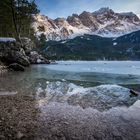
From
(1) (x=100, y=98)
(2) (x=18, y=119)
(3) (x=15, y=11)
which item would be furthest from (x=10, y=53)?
(2) (x=18, y=119)

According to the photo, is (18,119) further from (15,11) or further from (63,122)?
(15,11)

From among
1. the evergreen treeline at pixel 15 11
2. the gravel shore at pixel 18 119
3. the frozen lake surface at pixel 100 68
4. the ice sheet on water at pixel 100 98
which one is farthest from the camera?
the evergreen treeline at pixel 15 11

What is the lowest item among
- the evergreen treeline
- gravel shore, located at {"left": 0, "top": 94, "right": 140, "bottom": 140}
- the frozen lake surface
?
the frozen lake surface

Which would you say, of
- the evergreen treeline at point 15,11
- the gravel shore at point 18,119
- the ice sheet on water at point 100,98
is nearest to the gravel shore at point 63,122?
the gravel shore at point 18,119

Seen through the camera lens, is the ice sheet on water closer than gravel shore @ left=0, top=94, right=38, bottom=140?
No

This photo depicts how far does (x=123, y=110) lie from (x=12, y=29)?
6338 centimetres

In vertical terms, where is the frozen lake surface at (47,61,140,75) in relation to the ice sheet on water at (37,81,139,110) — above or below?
below

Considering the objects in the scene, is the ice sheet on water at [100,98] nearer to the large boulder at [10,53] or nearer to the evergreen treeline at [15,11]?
the large boulder at [10,53]

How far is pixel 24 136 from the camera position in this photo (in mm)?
7172

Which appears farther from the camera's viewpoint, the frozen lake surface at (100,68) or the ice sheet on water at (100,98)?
the frozen lake surface at (100,68)

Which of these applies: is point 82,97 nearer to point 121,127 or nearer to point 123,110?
point 123,110

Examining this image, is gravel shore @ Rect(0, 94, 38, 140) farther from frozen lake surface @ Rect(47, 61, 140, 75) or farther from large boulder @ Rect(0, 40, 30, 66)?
frozen lake surface @ Rect(47, 61, 140, 75)

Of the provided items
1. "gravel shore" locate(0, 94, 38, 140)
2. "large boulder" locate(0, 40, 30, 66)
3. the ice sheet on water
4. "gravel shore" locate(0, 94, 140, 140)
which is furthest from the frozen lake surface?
"gravel shore" locate(0, 94, 38, 140)

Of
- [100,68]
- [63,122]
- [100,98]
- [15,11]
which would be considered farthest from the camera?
[100,68]
